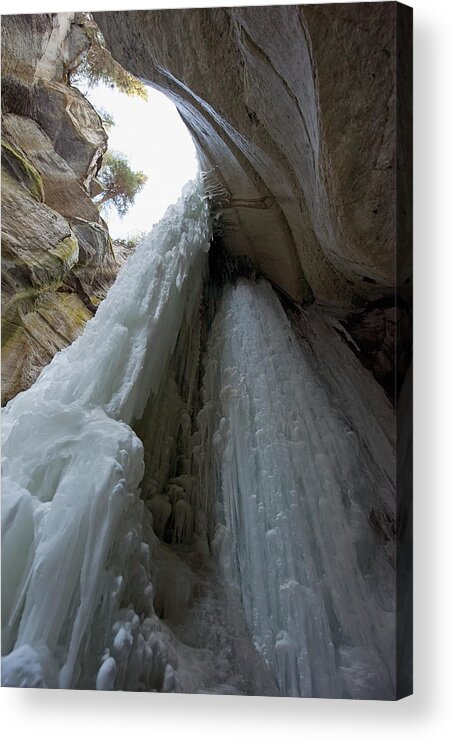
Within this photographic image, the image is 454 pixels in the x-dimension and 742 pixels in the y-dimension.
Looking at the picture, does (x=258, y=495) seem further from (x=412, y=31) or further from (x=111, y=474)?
(x=412, y=31)

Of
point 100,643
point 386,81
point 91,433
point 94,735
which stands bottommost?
point 94,735

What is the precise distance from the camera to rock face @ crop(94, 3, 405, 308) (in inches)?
79.0

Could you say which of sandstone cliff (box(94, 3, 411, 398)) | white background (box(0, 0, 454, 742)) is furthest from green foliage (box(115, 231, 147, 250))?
white background (box(0, 0, 454, 742))

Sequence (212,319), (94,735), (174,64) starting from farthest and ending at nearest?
(212,319) < (174,64) < (94,735)

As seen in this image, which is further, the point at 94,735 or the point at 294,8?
the point at 94,735

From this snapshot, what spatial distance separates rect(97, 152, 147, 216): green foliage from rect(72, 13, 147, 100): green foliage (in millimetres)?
244

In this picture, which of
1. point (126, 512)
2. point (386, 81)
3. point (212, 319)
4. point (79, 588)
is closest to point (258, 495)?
point (126, 512)

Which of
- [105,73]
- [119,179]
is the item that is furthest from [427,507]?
[105,73]

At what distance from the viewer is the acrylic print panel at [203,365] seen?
205 centimetres

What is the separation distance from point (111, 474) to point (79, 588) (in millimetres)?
342

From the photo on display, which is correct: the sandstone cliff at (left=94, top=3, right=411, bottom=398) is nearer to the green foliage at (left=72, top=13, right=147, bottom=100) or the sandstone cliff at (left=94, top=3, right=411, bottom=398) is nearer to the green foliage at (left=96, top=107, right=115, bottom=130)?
the green foliage at (left=72, top=13, right=147, bottom=100)

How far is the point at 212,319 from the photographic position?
119 inches

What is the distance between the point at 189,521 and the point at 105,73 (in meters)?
1.59

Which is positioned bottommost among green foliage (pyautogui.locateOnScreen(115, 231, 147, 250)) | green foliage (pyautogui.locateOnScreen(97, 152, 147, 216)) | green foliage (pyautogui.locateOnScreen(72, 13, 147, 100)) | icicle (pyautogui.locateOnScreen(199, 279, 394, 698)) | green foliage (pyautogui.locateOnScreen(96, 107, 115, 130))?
icicle (pyautogui.locateOnScreen(199, 279, 394, 698))
